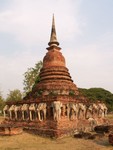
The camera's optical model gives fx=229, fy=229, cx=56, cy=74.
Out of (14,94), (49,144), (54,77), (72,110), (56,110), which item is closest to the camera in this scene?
(49,144)

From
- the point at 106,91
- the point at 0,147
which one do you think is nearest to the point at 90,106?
the point at 0,147

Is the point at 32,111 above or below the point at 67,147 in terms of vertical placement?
above

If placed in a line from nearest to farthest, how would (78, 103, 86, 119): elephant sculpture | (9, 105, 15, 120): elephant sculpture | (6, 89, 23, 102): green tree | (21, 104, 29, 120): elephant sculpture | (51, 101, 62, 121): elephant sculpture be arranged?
(51, 101, 62, 121): elephant sculpture < (78, 103, 86, 119): elephant sculpture < (21, 104, 29, 120): elephant sculpture < (9, 105, 15, 120): elephant sculpture < (6, 89, 23, 102): green tree

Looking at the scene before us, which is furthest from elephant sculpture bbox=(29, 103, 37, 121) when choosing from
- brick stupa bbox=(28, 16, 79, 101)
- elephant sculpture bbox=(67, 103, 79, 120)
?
elephant sculpture bbox=(67, 103, 79, 120)

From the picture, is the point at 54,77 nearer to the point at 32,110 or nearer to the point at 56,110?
the point at 32,110

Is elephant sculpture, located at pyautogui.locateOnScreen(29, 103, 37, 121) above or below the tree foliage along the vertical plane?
below

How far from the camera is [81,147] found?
13234 mm

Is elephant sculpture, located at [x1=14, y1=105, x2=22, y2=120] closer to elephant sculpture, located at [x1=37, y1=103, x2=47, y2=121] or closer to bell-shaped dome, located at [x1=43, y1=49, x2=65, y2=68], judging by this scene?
Answer: elephant sculpture, located at [x1=37, y1=103, x2=47, y2=121]

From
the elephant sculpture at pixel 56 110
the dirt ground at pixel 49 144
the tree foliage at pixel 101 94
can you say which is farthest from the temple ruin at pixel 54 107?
the tree foliage at pixel 101 94

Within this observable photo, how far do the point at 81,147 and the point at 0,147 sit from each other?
4.85 meters

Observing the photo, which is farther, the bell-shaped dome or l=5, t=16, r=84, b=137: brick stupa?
the bell-shaped dome

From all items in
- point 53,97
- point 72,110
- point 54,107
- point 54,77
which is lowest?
point 72,110

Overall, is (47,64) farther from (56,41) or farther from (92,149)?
(92,149)

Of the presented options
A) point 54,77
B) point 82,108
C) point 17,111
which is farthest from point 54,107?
point 54,77
